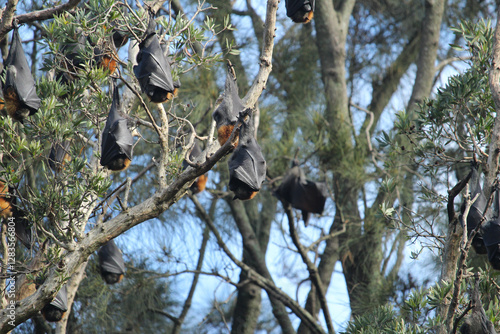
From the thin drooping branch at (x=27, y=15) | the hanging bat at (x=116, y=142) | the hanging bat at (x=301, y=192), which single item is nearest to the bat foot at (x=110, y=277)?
the hanging bat at (x=301, y=192)

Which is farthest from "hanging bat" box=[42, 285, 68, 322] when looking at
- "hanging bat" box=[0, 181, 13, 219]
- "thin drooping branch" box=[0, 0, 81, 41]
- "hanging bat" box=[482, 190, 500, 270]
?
"hanging bat" box=[482, 190, 500, 270]

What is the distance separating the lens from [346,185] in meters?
7.48

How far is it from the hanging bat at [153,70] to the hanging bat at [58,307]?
1853 millimetres

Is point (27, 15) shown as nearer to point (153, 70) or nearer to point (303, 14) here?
point (153, 70)

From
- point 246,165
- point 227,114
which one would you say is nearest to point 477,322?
point 246,165

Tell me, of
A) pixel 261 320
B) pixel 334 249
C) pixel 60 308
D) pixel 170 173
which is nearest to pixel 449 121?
pixel 170 173

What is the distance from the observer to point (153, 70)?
358 centimetres

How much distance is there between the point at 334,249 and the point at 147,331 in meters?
3.05

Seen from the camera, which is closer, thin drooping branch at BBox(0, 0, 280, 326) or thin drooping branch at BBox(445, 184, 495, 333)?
thin drooping branch at BBox(445, 184, 495, 333)

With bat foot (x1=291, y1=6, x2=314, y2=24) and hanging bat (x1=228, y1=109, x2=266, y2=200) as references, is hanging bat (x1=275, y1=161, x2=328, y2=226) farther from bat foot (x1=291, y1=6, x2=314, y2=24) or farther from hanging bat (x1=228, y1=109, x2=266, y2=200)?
hanging bat (x1=228, y1=109, x2=266, y2=200)

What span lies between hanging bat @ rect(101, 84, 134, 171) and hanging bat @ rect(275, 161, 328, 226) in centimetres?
270

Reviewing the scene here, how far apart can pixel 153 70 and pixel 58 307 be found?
6.96 ft

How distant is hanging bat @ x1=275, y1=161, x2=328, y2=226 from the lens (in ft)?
21.9

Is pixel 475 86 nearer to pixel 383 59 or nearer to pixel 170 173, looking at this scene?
pixel 170 173
